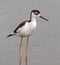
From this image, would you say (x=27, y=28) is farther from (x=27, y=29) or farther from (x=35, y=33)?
(x=35, y=33)

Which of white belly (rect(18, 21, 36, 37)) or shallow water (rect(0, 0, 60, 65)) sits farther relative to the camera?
shallow water (rect(0, 0, 60, 65))

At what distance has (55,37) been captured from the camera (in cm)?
1424

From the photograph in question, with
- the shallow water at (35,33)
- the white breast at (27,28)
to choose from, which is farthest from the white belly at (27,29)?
the shallow water at (35,33)

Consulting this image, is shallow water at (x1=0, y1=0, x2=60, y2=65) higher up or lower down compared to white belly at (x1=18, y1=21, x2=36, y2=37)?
lower down

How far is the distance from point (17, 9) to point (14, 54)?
5188 mm

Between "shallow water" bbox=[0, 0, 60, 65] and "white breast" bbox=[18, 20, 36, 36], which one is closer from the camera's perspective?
"white breast" bbox=[18, 20, 36, 36]

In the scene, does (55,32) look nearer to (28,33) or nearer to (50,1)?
(28,33)

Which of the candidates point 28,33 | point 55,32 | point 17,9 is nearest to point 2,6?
point 17,9

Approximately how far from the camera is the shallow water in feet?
41.3

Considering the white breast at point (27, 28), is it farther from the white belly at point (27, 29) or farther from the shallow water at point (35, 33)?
the shallow water at point (35, 33)

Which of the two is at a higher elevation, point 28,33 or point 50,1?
point 28,33

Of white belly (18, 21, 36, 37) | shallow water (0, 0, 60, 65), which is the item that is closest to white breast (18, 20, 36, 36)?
white belly (18, 21, 36, 37)

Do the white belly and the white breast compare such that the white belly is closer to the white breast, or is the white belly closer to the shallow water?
the white breast

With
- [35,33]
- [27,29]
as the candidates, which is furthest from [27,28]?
[35,33]
